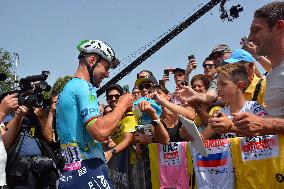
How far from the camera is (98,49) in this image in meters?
4.12

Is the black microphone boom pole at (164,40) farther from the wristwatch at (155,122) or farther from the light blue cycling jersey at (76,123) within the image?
the light blue cycling jersey at (76,123)

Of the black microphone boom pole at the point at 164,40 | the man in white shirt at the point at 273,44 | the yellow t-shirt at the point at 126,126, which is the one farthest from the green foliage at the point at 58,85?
Answer: the black microphone boom pole at the point at 164,40

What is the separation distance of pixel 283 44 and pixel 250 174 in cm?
160

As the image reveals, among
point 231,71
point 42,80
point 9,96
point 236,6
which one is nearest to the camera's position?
point 231,71

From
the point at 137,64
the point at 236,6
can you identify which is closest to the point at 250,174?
the point at 236,6

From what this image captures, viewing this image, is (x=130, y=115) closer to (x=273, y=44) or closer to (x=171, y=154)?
(x=171, y=154)

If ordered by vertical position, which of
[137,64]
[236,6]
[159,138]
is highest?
[137,64]

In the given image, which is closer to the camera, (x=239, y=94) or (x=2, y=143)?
(x=239, y=94)

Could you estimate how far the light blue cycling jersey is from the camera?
373 cm

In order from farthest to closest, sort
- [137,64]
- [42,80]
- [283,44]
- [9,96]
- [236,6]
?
[137,64]
[236,6]
[42,80]
[9,96]
[283,44]

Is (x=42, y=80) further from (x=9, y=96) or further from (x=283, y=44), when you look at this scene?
(x=283, y=44)

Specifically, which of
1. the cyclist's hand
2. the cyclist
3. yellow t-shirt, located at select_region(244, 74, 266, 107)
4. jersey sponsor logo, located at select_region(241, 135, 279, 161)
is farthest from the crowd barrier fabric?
the cyclist

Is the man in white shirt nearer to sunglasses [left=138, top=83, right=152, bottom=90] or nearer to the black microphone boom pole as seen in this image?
sunglasses [left=138, top=83, right=152, bottom=90]

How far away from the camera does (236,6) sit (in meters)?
18.6
